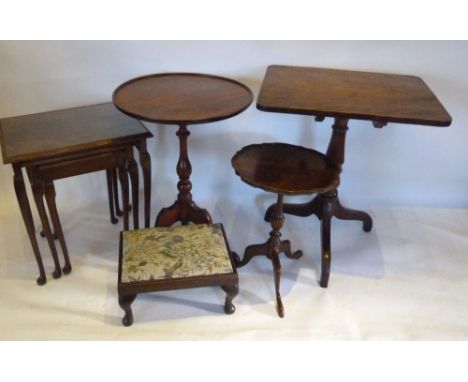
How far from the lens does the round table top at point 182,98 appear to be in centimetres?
171

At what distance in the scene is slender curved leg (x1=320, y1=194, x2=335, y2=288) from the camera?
77.8 inches

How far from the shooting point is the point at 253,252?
6.67ft

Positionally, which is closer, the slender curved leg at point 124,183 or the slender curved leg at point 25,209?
the slender curved leg at point 25,209

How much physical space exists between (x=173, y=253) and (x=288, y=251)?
1.99 ft

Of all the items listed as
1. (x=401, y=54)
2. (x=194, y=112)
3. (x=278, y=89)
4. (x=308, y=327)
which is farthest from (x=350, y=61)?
(x=308, y=327)

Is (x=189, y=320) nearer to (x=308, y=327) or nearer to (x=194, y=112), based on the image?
(x=308, y=327)

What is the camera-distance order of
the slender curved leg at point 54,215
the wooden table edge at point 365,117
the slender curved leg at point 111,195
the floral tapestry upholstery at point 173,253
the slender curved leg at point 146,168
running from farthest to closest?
the slender curved leg at point 111,195 → the slender curved leg at point 146,168 → the slender curved leg at point 54,215 → the floral tapestry upholstery at point 173,253 → the wooden table edge at point 365,117

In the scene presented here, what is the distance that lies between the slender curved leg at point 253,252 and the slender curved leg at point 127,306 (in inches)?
22.1

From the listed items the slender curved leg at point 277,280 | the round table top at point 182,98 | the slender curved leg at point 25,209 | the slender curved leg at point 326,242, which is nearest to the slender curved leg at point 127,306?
the slender curved leg at point 25,209

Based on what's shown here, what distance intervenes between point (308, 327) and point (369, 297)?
0.36 metres

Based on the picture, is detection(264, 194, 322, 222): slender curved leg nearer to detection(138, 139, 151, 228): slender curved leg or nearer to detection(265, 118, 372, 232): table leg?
detection(265, 118, 372, 232): table leg

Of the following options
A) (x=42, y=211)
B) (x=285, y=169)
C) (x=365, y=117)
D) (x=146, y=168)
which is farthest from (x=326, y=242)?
(x=42, y=211)

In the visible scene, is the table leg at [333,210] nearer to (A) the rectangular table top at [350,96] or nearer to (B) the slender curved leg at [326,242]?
(B) the slender curved leg at [326,242]

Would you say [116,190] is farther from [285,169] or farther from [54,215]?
[285,169]
